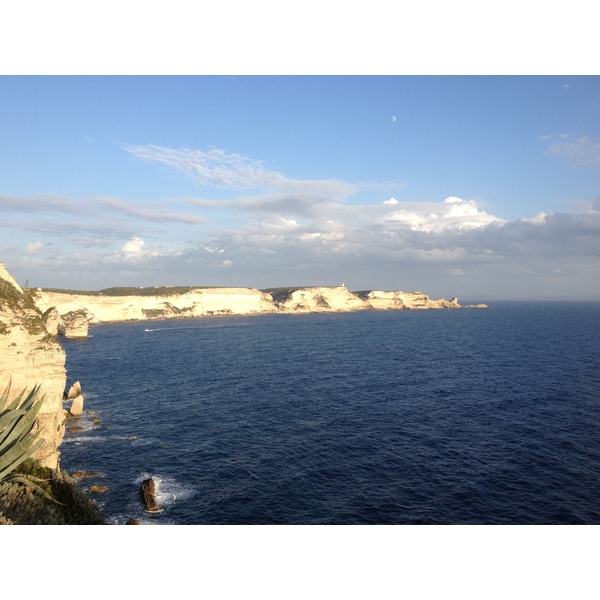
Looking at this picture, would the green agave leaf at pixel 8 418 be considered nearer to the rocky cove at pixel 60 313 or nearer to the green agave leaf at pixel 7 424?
the green agave leaf at pixel 7 424

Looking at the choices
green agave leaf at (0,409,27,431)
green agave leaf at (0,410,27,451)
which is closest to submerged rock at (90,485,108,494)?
green agave leaf at (0,410,27,451)

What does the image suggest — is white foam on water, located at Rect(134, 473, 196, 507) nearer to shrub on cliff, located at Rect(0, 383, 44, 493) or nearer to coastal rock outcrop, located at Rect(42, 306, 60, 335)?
shrub on cliff, located at Rect(0, 383, 44, 493)

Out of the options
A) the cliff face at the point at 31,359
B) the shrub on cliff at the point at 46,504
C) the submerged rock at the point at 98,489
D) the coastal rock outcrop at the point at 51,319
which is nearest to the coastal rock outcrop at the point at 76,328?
the coastal rock outcrop at the point at 51,319

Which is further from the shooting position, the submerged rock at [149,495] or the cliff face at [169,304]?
the cliff face at [169,304]

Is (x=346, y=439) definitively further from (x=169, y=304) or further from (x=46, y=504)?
(x=169, y=304)
